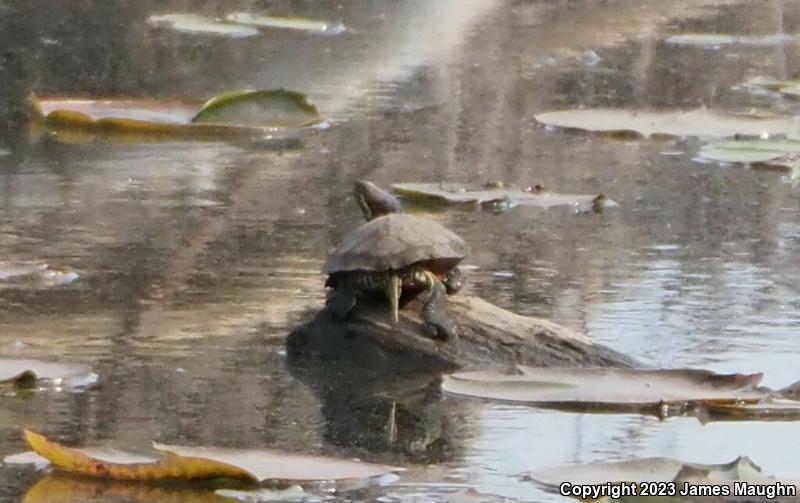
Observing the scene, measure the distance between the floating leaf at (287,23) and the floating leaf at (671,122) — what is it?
2733 mm

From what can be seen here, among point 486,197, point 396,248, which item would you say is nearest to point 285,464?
point 396,248

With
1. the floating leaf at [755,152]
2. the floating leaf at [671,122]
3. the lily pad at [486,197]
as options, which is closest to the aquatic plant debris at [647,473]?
the lily pad at [486,197]

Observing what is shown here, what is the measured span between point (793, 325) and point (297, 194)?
6.78 ft

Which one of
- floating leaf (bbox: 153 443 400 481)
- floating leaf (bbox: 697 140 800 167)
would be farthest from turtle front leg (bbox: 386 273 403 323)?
floating leaf (bbox: 697 140 800 167)

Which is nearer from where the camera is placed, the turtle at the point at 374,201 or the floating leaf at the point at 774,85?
the turtle at the point at 374,201

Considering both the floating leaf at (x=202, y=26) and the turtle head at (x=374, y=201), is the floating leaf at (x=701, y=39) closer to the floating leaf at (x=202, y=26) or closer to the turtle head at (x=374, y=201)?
the floating leaf at (x=202, y=26)

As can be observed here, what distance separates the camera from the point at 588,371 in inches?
158

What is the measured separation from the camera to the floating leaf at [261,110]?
23.7ft

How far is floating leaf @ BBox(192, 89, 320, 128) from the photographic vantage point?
23.7 ft

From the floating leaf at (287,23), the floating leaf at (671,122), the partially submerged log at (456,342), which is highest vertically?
the floating leaf at (287,23)

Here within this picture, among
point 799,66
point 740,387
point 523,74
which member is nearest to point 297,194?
point 740,387

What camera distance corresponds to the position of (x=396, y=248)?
422 centimetres

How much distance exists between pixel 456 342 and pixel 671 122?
3.65m

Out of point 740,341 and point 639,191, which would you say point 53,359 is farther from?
point 639,191
